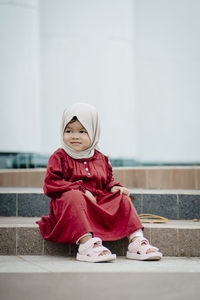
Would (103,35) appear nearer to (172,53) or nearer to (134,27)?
(134,27)

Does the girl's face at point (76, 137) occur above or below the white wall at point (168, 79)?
below

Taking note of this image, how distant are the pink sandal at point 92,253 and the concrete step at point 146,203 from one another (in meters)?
1.14

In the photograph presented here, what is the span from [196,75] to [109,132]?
1.87 meters

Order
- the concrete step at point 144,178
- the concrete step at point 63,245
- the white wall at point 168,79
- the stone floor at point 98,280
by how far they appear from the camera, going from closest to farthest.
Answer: the stone floor at point 98,280
the concrete step at point 63,245
the concrete step at point 144,178
the white wall at point 168,79

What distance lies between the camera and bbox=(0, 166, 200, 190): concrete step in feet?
15.6

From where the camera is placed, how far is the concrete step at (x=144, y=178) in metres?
4.76

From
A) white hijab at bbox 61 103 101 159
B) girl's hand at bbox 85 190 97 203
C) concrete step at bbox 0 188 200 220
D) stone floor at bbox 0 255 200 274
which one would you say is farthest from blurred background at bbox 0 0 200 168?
stone floor at bbox 0 255 200 274

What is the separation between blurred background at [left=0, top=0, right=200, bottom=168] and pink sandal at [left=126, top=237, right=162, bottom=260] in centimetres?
370

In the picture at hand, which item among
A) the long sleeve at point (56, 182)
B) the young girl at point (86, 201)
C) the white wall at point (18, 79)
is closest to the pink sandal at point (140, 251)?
the young girl at point (86, 201)

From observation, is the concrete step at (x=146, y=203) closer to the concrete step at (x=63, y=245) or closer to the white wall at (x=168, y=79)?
the concrete step at (x=63, y=245)

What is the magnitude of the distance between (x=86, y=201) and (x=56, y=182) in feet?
0.78

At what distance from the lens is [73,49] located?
244 inches

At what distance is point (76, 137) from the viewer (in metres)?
2.60

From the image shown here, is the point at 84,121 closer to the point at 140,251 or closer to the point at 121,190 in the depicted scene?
the point at 121,190
